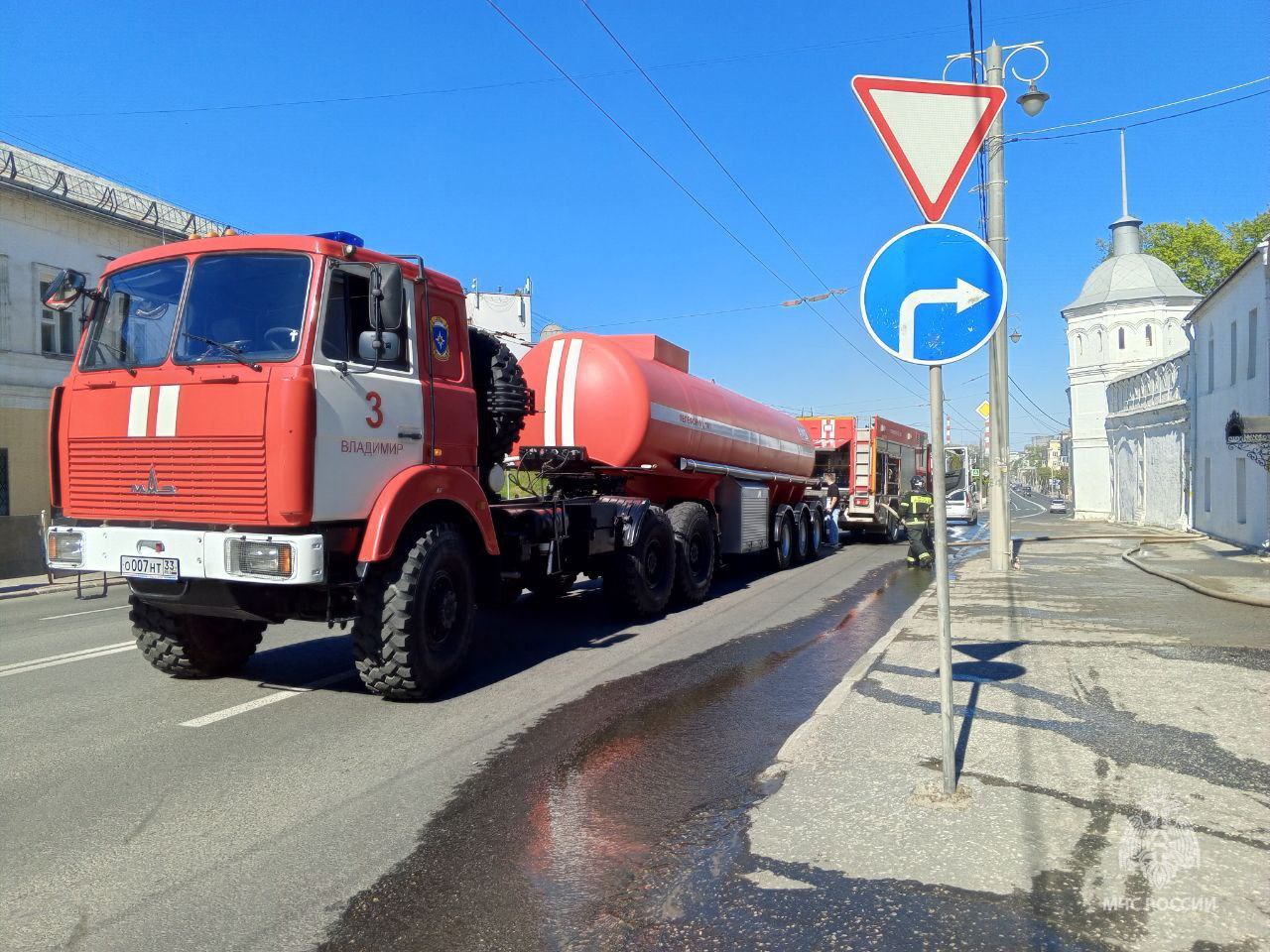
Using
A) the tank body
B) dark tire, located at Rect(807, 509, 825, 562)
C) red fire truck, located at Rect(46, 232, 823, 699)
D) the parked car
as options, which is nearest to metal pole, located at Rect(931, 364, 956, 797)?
red fire truck, located at Rect(46, 232, 823, 699)

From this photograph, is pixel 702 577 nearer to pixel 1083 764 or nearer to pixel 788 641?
pixel 788 641

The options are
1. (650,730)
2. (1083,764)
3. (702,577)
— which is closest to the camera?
(1083,764)

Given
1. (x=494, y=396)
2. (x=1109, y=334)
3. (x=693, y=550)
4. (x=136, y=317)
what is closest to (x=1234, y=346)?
(x=693, y=550)

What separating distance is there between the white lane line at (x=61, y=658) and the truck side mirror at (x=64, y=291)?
3.07 m

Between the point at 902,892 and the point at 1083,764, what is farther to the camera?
the point at 1083,764

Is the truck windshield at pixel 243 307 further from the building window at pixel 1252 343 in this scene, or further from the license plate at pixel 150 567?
the building window at pixel 1252 343

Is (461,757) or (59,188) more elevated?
(59,188)

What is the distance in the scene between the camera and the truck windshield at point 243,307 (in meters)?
5.69

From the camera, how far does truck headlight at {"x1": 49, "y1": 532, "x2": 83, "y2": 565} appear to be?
5.94m

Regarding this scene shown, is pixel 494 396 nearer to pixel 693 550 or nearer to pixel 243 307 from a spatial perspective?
pixel 243 307

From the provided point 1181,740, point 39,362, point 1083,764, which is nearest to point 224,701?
point 1083,764

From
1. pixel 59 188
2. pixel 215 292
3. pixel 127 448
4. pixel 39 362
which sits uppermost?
pixel 59 188

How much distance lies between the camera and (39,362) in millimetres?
20953

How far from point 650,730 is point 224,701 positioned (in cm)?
297
